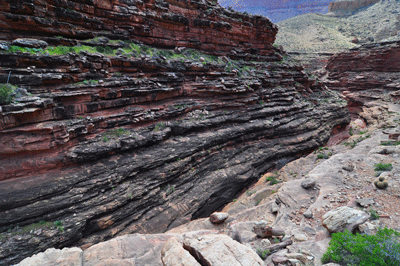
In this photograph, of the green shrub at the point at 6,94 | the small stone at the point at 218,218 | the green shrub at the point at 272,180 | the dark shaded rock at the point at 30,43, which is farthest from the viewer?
the green shrub at the point at 272,180

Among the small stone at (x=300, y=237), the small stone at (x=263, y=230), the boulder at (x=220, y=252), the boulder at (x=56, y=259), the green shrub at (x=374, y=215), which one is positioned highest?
the green shrub at (x=374, y=215)

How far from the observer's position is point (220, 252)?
15.3 ft

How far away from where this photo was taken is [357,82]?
3189 centimetres

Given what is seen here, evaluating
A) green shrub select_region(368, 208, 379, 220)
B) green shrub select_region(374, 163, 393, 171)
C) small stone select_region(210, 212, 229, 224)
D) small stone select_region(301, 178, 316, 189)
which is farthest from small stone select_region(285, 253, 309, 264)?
green shrub select_region(374, 163, 393, 171)

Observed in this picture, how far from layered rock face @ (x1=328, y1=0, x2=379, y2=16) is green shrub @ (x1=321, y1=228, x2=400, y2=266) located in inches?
3587

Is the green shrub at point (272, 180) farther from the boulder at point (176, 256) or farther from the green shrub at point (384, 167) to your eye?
the boulder at point (176, 256)

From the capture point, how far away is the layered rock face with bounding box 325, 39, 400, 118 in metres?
28.7

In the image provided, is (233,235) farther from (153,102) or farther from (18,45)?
(18,45)

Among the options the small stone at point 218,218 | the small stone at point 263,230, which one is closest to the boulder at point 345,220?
the small stone at point 263,230

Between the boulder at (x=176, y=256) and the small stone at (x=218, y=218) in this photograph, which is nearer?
the boulder at (x=176, y=256)

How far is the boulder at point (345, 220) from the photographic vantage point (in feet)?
18.3

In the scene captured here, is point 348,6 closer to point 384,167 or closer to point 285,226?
point 384,167

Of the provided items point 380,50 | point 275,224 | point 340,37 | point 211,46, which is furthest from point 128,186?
point 340,37

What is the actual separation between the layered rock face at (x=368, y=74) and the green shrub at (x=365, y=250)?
28714mm
